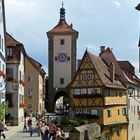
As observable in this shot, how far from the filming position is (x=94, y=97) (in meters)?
59.4

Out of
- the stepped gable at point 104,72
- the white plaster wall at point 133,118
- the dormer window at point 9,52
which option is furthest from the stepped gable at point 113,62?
the dormer window at point 9,52

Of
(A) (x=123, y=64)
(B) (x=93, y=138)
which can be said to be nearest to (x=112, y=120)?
(A) (x=123, y=64)

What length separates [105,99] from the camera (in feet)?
194

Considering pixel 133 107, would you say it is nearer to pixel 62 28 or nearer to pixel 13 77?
pixel 13 77

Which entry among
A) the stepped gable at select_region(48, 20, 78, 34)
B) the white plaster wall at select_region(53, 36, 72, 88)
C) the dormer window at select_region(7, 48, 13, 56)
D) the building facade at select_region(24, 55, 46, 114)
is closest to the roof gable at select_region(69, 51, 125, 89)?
the dormer window at select_region(7, 48, 13, 56)

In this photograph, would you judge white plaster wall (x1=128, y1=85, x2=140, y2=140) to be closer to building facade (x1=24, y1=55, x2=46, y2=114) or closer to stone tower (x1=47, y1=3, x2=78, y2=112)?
building facade (x1=24, y1=55, x2=46, y2=114)

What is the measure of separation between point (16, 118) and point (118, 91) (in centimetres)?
1581

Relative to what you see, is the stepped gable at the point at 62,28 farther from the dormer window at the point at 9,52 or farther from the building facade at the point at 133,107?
the dormer window at the point at 9,52

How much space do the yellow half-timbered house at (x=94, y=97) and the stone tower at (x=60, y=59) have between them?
92.0ft

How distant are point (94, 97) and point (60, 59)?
32.6 metres

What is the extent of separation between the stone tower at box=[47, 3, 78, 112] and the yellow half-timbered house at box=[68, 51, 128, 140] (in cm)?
2805

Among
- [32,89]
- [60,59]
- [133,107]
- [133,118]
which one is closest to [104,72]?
[133,118]

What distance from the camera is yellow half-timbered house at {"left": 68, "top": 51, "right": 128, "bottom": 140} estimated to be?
5897 cm

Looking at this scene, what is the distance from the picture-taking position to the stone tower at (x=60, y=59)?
299 ft
